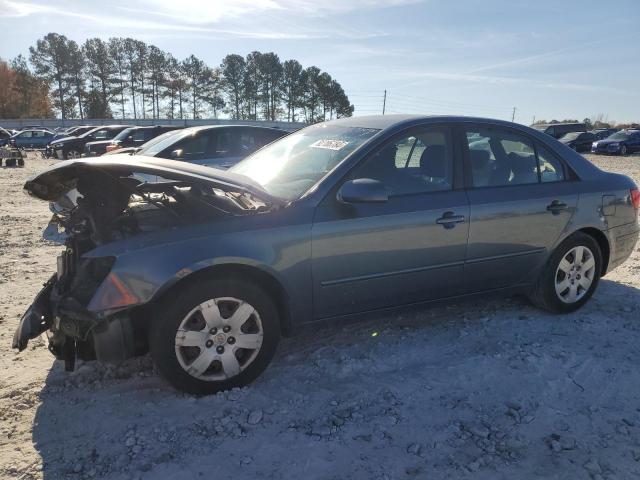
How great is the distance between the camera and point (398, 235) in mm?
3459

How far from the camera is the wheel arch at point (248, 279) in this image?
2932 mm

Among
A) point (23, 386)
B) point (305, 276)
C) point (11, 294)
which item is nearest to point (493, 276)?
point (305, 276)

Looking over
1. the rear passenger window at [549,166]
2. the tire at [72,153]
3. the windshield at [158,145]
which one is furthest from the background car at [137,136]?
the rear passenger window at [549,166]

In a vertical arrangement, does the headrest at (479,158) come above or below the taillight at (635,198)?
above

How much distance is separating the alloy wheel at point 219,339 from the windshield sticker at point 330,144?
1366mm

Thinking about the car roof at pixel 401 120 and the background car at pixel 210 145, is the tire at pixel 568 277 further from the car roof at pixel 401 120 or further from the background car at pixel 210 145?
the background car at pixel 210 145

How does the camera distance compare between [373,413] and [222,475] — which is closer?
[222,475]

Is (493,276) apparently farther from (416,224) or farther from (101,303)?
(101,303)

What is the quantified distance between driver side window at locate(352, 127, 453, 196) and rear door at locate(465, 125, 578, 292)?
20cm

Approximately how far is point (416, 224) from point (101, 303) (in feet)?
6.71

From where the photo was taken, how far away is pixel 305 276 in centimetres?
322

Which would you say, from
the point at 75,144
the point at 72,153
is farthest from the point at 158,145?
the point at 72,153

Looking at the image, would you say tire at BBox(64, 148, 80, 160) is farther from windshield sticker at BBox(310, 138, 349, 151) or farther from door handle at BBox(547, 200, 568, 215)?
door handle at BBox(547, 200, 568, 215)

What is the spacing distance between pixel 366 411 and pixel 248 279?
1.04 m
